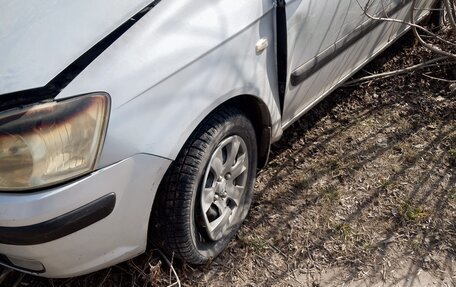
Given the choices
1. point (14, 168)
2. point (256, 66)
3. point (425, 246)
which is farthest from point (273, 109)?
point (14, 168)

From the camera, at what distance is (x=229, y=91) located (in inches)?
81.0

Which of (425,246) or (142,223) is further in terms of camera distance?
(425,246)

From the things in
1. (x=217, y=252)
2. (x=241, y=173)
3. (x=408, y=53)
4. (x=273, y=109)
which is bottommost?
(x=408, y=53)

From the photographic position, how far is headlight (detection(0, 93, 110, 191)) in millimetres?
1653

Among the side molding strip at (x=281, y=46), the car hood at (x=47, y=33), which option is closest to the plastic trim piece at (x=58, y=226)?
the car hood at (x=47, y=33)

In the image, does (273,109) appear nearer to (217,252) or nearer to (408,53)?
(217,252)

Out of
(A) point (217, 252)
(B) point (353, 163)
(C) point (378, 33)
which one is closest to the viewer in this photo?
(A) point (217, 252)

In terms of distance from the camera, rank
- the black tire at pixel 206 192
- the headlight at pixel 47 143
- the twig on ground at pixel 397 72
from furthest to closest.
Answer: the twig on ground at pixel 397 72 → the black tire at pixel 206 192 → the headlight at pixel 47 143

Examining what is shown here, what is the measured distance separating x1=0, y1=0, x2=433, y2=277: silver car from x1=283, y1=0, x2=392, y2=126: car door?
16 mm

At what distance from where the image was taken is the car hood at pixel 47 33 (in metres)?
1.73

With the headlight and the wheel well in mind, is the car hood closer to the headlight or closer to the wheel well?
the headlight

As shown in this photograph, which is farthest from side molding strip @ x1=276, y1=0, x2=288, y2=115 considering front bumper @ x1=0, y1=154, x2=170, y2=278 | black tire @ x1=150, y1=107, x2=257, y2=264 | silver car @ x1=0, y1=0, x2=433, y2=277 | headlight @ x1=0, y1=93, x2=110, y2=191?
headlight @ x1=0, y1=93, x2=110, y2=191

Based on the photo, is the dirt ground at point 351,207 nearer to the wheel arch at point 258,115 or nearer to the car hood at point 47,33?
the wheel arch at point 258,115

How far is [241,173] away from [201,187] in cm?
38
